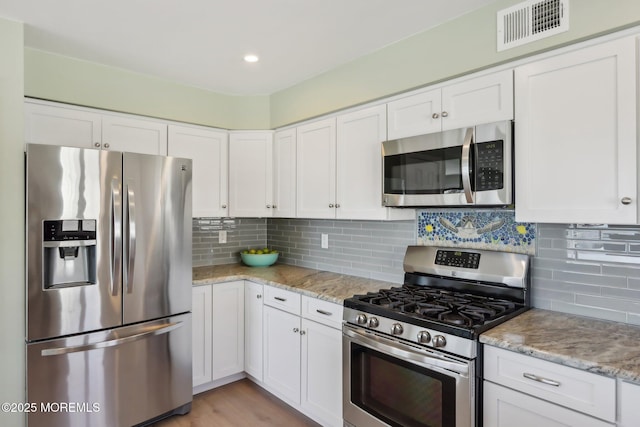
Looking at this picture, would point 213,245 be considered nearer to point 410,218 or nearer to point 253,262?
point 253,262

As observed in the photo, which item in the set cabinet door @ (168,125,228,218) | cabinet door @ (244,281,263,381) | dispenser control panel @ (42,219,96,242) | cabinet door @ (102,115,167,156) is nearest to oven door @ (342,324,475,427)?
cabinet door @ (244,281,263,381)

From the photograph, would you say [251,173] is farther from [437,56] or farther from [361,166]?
[437,56]

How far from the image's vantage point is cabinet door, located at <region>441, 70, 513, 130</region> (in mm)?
1864

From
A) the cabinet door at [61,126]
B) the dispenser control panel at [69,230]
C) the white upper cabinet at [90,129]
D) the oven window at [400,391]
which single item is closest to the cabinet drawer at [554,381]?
the oven window at [400,391]

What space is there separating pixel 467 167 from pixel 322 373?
59.9 inches

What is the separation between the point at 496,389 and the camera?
61.7 inches

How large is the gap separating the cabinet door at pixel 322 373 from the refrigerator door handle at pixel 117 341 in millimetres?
917

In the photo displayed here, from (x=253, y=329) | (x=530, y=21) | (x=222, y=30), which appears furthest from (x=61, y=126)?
(x=530, y=21)

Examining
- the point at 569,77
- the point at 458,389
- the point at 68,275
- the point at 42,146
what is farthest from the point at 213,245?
the point at 569,77

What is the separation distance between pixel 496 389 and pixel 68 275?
2.29m

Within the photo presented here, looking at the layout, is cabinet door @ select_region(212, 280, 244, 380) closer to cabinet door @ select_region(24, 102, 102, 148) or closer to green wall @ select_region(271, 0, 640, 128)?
cabinet door @ select_region(24, 102, 102, 148)

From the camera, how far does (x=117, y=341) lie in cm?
229

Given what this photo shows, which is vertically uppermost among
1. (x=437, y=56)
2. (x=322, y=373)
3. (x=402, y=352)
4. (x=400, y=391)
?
(x=437, y=56)

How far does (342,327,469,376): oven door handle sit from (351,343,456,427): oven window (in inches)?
1.3
